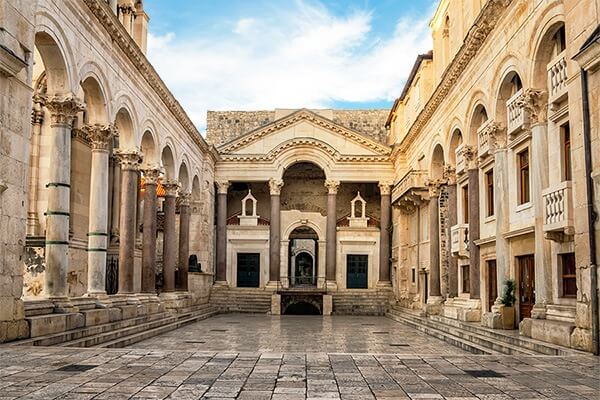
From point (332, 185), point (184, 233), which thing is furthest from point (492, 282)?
point (332, 185)

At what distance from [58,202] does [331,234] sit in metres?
23.1

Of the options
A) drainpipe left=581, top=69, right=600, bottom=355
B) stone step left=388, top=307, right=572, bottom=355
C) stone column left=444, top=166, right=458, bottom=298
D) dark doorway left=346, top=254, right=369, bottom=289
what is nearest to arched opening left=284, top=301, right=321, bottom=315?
dark doorway left=346, top=254, right=369, bottom=289

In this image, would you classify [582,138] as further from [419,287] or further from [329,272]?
[329,272]

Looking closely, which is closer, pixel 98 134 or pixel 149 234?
pixel 98 134

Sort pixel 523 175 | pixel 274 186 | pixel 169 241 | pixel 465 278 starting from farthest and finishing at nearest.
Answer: pixel 274 186 < pixel 169 241 < pixel 465 278 < pixel 523 175

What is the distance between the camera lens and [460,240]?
23031 mm

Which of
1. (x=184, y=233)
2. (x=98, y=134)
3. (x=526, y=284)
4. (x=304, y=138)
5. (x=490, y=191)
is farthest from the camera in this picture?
(x=304, y=138)

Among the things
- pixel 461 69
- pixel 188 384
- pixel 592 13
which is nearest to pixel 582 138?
pixel 592 13

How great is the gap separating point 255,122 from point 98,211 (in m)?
27.6

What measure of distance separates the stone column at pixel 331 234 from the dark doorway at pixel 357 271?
2403 millimetres

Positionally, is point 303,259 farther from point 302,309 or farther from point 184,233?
point 184,233

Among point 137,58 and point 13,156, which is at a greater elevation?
point 137,58

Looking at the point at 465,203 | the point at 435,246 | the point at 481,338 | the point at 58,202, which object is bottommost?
the point at 481,338

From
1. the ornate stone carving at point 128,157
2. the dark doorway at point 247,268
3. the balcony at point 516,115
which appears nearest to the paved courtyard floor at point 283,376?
the balcony at point 516,115
